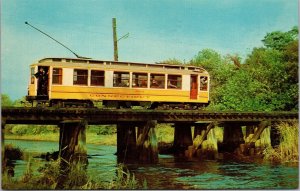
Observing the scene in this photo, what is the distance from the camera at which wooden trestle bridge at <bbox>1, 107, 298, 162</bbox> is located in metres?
22.6

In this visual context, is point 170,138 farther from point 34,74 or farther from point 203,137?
point 34,74

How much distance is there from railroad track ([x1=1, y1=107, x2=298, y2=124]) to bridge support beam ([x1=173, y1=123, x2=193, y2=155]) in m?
3.60

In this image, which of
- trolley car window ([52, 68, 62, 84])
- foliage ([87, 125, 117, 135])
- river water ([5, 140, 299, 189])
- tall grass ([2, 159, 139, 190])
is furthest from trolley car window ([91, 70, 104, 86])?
foliage ([87, 125, 117, 135])

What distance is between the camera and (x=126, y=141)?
28984mm

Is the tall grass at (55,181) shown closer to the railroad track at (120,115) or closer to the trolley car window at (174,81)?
the railroad track at (120,115)

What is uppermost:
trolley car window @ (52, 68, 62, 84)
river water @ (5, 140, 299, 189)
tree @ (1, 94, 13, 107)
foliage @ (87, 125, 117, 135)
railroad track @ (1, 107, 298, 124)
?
trolley car window @ (52, 68, 62, 84)

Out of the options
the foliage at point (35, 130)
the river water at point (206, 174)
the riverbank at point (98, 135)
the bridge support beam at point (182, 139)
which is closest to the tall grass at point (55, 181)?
the river water at point (206, 174)

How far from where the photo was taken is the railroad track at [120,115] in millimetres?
21578

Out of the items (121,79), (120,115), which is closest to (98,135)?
(121,79)

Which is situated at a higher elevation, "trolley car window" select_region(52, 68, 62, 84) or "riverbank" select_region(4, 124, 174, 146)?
"trolley car window" select_region(52, 68, 62, 84)

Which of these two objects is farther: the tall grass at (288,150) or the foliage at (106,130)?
the foliage at (106,130)

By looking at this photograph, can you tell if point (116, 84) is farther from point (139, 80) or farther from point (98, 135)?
point (98, 135)

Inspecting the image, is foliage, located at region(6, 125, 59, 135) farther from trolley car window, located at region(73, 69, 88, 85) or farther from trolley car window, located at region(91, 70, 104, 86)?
trolley car window, located at region(73, 69, 88, 85)

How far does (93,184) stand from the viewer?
627 inches
